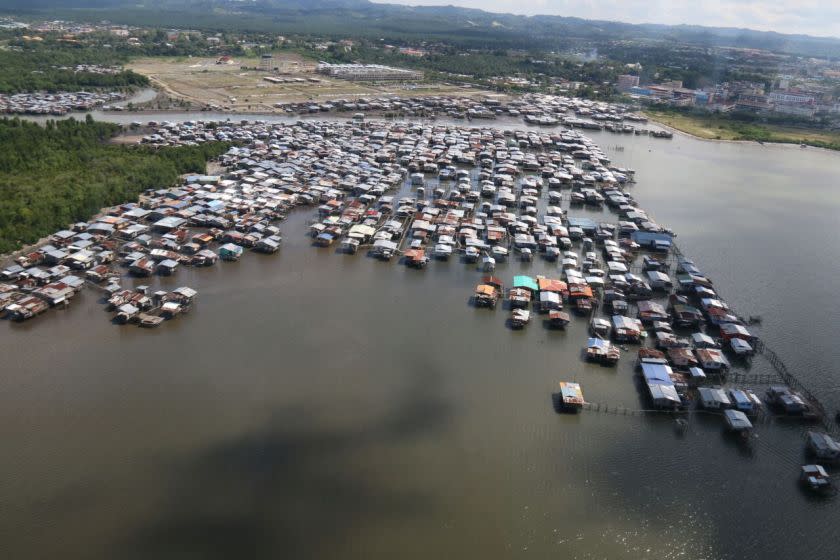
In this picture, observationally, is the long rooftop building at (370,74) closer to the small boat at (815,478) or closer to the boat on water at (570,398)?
the boat on water at (570,398)

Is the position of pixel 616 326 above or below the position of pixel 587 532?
above

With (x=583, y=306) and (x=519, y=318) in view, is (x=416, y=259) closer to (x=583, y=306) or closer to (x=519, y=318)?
(x=519, y=318)

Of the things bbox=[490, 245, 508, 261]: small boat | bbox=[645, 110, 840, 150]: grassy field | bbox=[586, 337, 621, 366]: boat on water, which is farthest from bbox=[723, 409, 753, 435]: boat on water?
bbox=[645, 110, 840, 150]: grassy field

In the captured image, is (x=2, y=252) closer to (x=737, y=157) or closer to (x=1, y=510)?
(x=1, y=510)

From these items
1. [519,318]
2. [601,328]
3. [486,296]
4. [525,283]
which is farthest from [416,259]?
[601,328]

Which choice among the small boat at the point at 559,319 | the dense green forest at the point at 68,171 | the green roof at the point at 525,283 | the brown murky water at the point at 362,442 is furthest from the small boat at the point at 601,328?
the dense green forest at the point at 68,171

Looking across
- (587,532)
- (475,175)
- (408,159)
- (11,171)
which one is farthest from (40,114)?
(587,532)
